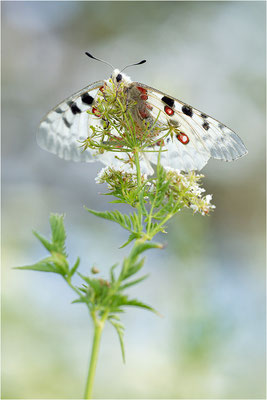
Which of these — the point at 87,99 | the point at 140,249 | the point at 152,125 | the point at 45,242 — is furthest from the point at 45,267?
the point at 87,99

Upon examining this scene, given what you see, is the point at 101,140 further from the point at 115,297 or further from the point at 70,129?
the point at 115,297

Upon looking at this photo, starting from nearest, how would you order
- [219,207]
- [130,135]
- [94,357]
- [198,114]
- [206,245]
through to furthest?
[94,357] < [130,135] < [198,114] < [206,245] < [219,207]

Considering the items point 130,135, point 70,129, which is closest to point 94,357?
point 130,135

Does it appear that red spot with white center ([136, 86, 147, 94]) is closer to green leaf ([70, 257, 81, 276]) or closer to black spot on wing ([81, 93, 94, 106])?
black spot on wing ([81, 93, 94, 106])

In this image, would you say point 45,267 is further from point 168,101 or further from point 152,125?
point 168,101

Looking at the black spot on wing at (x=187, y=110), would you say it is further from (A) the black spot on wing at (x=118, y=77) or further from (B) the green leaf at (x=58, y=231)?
(B) the green leaf at (x=58, y=231)
